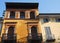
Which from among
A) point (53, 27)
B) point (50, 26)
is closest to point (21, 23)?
point (50, 26)

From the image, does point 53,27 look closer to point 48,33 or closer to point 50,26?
point 50,26

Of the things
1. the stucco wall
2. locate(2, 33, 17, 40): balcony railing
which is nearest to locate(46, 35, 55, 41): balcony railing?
the stucco wall

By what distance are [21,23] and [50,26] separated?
4.18 m

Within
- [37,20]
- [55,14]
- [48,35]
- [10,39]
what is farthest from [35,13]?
[10,39]

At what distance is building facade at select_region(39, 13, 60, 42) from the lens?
18156 mm

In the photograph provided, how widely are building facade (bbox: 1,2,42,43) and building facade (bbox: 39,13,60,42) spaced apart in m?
0.69

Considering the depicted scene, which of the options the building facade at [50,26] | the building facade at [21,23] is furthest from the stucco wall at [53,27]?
the building facade at [21,23]

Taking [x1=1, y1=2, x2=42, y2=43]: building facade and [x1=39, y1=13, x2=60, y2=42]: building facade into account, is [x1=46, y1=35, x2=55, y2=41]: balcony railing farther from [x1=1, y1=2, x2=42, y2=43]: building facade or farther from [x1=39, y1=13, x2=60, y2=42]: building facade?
[x1=1, y1=2, x2=42, y2=43]: building facade

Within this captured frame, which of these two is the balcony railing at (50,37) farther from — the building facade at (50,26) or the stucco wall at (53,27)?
the stucco wall at (53,27)

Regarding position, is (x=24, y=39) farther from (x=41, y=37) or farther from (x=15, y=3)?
(x=15, y=3)

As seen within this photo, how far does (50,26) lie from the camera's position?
65.3 feet

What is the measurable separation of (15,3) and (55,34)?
8484 millimetres

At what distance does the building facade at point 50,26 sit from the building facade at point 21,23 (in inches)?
27.0

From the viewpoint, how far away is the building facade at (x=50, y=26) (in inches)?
715
